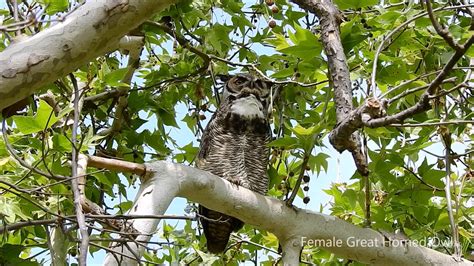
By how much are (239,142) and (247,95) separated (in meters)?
0.21

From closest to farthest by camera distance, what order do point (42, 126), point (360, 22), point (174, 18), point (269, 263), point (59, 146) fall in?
1. point (42, 126)
2. point (59, 146)
3. point (360, 22)
4. point (174, 18)
5. point (269, 263)

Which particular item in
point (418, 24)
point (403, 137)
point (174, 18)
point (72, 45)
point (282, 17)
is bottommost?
point (72, 45)

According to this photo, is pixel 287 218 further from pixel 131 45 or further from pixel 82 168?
pixel 131 45

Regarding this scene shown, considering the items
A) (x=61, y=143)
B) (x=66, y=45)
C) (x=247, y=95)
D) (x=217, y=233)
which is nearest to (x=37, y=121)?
(x=61, y=143)

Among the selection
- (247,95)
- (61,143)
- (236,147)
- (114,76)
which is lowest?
(61,143)

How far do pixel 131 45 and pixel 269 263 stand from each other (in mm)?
873

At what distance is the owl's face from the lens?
2.79 meters

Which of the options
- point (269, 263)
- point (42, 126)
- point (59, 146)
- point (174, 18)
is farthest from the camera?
point (269, 263)

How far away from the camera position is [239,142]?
9.10ft

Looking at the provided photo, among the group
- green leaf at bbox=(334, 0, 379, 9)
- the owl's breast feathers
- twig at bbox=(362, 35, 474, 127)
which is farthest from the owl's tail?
twig at bbox=(362, 35, 474, 127)

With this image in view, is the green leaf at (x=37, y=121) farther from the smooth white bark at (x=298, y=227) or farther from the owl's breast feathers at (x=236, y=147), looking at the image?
the owl's breast feathers at (x=236, y=147)

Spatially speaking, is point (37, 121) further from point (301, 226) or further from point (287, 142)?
point (301, 226)

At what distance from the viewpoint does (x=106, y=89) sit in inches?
92.7

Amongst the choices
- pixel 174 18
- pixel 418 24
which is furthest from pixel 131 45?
pixel 418 24
